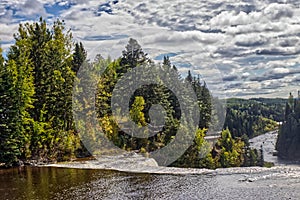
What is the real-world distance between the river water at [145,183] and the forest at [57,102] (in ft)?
16.3

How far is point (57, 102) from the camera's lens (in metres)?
48.0

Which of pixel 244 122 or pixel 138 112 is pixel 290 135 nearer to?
pixel 244 122

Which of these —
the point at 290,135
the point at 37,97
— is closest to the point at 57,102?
the point at 37,97

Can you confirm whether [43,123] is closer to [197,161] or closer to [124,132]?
[124,132]

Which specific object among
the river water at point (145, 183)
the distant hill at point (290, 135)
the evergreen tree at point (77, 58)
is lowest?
the distant hill at point (290, 135)

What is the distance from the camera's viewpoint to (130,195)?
24.5 m

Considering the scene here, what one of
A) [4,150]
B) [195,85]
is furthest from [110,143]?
[195,85]

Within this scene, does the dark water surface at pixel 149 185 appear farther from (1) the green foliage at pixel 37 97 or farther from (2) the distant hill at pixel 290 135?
(2) the distant hill at pixel 290 135

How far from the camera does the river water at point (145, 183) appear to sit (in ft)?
79.6

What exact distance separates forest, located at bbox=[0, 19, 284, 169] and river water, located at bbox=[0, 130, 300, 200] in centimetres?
496

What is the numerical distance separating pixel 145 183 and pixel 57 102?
2287 centimetres

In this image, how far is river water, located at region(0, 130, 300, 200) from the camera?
24266mm

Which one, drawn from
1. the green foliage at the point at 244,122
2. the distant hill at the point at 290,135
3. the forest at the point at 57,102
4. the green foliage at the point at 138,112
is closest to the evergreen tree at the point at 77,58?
the forest at the point at 57,102

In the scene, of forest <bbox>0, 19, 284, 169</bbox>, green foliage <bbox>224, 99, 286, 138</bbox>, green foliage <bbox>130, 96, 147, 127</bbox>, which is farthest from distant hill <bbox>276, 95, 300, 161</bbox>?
green foliage <bbox>130, 96, 147, 127</bbox>
